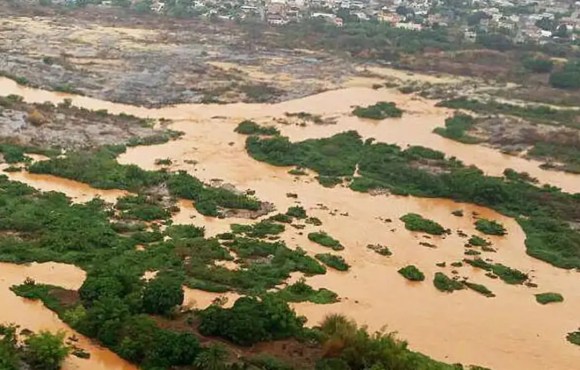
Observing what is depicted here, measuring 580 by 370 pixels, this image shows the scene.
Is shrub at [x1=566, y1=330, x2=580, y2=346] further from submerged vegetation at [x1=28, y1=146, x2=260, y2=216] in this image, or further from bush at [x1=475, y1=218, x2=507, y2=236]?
submerged vegetation at [x1=28, y1=146, x2=260, y2=216]

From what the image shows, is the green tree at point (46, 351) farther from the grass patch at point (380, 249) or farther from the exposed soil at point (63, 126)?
the exposed soil at point (63, 126)

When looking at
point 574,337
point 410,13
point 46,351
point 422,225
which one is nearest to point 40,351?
point 46,351

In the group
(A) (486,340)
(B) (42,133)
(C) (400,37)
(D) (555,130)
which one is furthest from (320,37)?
(A) (486,340)

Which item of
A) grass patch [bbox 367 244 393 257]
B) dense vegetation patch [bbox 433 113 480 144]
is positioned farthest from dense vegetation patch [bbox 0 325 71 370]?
dense vegetation patch [bbox 433 113 480 144]

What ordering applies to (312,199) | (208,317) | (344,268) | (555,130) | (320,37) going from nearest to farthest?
(208,317) < (344,268) < (312,199) < (555,130) < (320,37)

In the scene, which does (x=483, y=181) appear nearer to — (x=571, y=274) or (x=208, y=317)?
(x=571, y=274)
